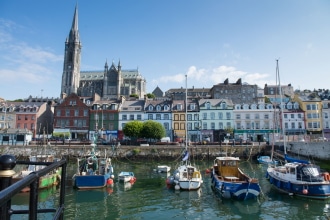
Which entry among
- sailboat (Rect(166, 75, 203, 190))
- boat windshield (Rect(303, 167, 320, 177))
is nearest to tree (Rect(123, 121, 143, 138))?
sailboat (Rect(166, 75, 203, 190))

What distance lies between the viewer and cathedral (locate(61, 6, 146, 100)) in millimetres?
131500

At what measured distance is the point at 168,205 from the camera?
19.2 metres

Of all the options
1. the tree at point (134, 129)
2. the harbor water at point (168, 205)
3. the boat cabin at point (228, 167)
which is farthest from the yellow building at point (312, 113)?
the harbor water at point (168, 205)

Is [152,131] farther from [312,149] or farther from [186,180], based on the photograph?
[186,180]

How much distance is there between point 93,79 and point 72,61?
15.5m

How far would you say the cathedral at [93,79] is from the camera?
131500 millimetres

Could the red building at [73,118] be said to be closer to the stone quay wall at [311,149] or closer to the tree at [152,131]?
the tree at [152,131]

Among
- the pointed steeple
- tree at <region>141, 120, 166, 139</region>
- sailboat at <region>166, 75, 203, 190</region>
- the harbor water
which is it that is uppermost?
the pointed steeple

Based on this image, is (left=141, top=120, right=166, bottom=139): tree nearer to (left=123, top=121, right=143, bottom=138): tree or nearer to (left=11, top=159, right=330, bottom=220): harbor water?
(left=123, top=121, right=143, bottom=138): tree

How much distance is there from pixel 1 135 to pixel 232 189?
59.5 metres

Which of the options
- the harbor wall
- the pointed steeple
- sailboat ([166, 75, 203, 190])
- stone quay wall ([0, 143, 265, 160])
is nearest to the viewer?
sailboat ([166, 75, 203, 190])

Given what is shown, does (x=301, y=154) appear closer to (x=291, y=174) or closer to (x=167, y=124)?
(x=291, y=174)

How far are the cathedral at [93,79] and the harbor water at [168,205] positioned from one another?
4227 inches

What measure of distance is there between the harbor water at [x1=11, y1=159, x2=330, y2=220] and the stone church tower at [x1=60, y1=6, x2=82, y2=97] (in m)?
123
